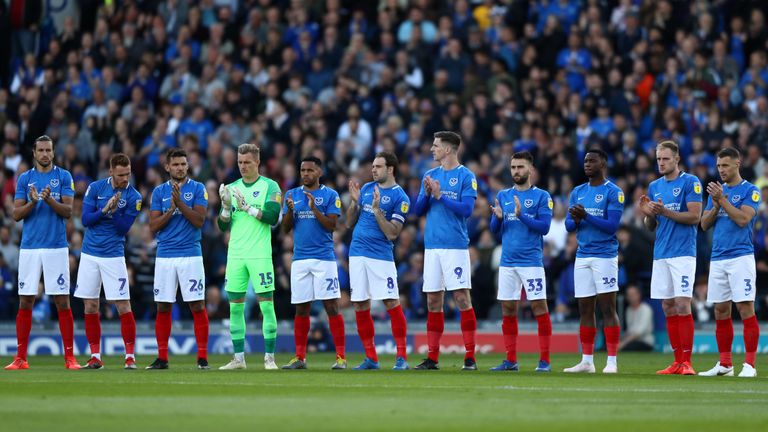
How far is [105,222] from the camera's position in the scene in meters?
19.3

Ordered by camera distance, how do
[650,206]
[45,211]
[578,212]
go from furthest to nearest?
1. [45,211]
2. [578,212]
3. [650,206]

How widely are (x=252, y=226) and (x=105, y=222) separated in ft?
6.61

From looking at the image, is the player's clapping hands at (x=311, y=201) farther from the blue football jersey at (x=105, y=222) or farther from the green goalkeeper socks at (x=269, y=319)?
the blue football jersey at (x=105, y=222)

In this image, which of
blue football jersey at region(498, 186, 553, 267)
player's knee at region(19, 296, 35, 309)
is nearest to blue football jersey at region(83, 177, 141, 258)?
player's knee at region(19, 296, 35, 309)

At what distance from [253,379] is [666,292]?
5.45m

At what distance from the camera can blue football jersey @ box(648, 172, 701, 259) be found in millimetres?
18203

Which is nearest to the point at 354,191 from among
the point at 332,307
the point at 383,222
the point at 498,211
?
the point at 383,222

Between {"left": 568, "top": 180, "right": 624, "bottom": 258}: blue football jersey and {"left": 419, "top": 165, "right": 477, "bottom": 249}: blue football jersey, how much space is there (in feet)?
4.70

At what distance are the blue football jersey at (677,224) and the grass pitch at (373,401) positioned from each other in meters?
1.64

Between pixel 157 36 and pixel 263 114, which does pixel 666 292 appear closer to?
pixel 263 114

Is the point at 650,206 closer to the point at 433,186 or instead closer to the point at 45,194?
the point at 433,186

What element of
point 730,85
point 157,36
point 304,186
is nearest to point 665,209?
point 304,186

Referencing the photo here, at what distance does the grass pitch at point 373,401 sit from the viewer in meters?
11.6

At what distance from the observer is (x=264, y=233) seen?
62.7 ft
